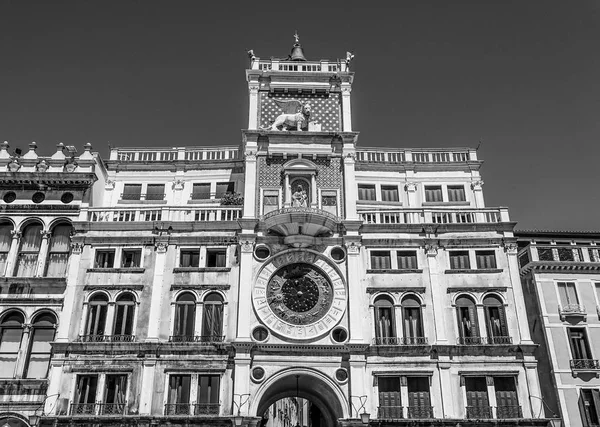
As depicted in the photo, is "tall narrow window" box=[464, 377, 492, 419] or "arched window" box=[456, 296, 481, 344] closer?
"tall narrow window" box=[464, 377, 492, 419]

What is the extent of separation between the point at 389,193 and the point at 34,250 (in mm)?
25929

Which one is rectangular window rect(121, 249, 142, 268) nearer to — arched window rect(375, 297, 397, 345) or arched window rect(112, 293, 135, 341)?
arched window rect(112, 293, 135, 341)

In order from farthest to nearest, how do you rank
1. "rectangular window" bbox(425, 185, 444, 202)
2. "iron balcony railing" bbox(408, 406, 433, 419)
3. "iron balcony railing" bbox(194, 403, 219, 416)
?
1. "rectangular window" bbox(425, 185, 444, 202)
2. "iron balcony railing" bbox(408, 406, 433, 419)
3. "iron balcony railing" bbox(194, 403, 219, 416)

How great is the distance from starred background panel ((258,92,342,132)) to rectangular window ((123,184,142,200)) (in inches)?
421

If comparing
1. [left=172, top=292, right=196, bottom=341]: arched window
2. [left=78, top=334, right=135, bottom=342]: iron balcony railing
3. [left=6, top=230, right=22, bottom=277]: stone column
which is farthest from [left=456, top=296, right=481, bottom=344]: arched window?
[left=6, top=230, right=22, bottom=277]: stone column

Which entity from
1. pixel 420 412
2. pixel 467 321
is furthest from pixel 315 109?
pixel 420 412

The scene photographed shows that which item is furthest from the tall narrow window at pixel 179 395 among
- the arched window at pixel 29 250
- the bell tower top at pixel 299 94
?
the bell tower top at pixel 299 94

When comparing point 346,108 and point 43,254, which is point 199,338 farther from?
point 346,108

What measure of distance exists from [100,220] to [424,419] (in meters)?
24.7

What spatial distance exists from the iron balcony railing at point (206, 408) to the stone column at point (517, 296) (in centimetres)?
1926

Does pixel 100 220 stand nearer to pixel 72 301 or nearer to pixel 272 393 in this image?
pixel 72 301

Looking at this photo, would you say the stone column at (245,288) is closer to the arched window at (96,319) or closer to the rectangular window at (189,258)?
the rectangular window at (189,258)

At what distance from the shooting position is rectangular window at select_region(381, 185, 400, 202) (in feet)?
161

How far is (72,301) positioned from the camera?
133 feet
